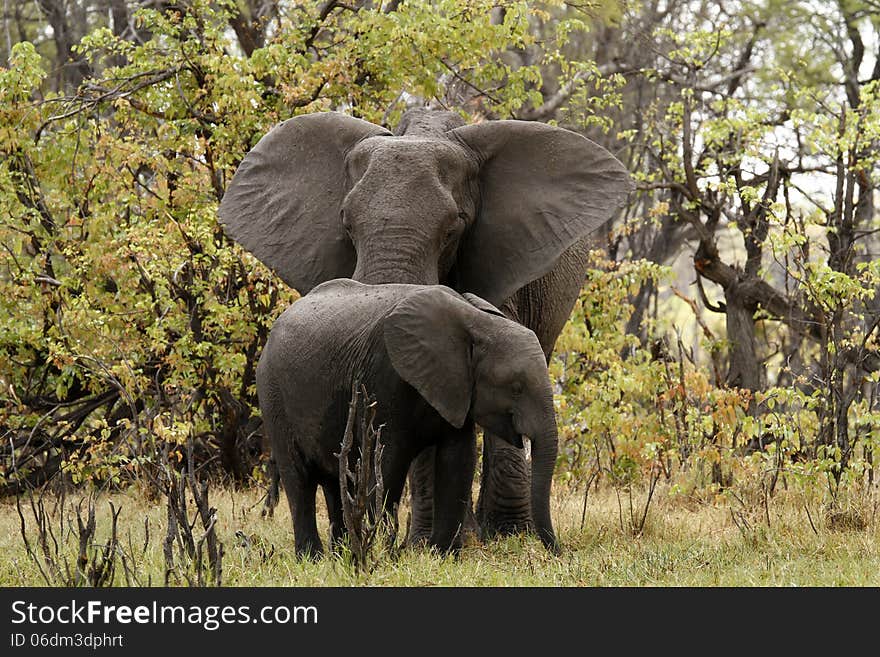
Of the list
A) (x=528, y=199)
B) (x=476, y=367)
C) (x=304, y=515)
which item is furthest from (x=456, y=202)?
(x=304, y=515)

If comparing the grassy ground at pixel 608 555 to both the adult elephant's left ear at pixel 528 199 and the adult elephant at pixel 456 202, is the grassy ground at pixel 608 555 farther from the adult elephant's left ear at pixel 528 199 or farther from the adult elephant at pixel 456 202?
the adult elephant's left ear at pixel 528 199

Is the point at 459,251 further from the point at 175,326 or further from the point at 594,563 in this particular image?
the point at 175,326

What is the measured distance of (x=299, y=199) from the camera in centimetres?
755

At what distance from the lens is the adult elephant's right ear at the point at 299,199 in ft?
24.0

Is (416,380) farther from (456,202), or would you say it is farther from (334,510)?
(456,202)

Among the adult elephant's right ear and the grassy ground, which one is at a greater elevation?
the adult elephant's right ear

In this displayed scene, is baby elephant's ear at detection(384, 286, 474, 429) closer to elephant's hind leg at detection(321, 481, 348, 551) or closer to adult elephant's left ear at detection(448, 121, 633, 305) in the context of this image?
elephant's hind leg at detection(321, 481, 348, 551)

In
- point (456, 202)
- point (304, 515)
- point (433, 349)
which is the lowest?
point (304, 515)

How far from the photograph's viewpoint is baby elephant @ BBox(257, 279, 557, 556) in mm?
5789

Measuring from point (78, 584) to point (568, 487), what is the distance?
4992 mm

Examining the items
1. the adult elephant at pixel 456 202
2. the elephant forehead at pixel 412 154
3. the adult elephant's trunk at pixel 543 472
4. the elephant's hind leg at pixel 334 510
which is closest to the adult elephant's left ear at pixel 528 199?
the adult elephant at pixel 456 202

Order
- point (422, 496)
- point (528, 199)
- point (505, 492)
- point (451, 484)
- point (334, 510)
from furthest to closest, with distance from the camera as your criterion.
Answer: point (505, 492) → point (528, 199) → point (422, 496) → point (334, 510) → point (451, 484)

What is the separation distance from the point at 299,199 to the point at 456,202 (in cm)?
98

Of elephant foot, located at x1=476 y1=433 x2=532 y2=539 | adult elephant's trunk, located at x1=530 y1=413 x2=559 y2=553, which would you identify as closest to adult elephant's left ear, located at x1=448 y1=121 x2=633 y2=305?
elephant foot, located at x1=476 y1=433 x2=532 y2=539
